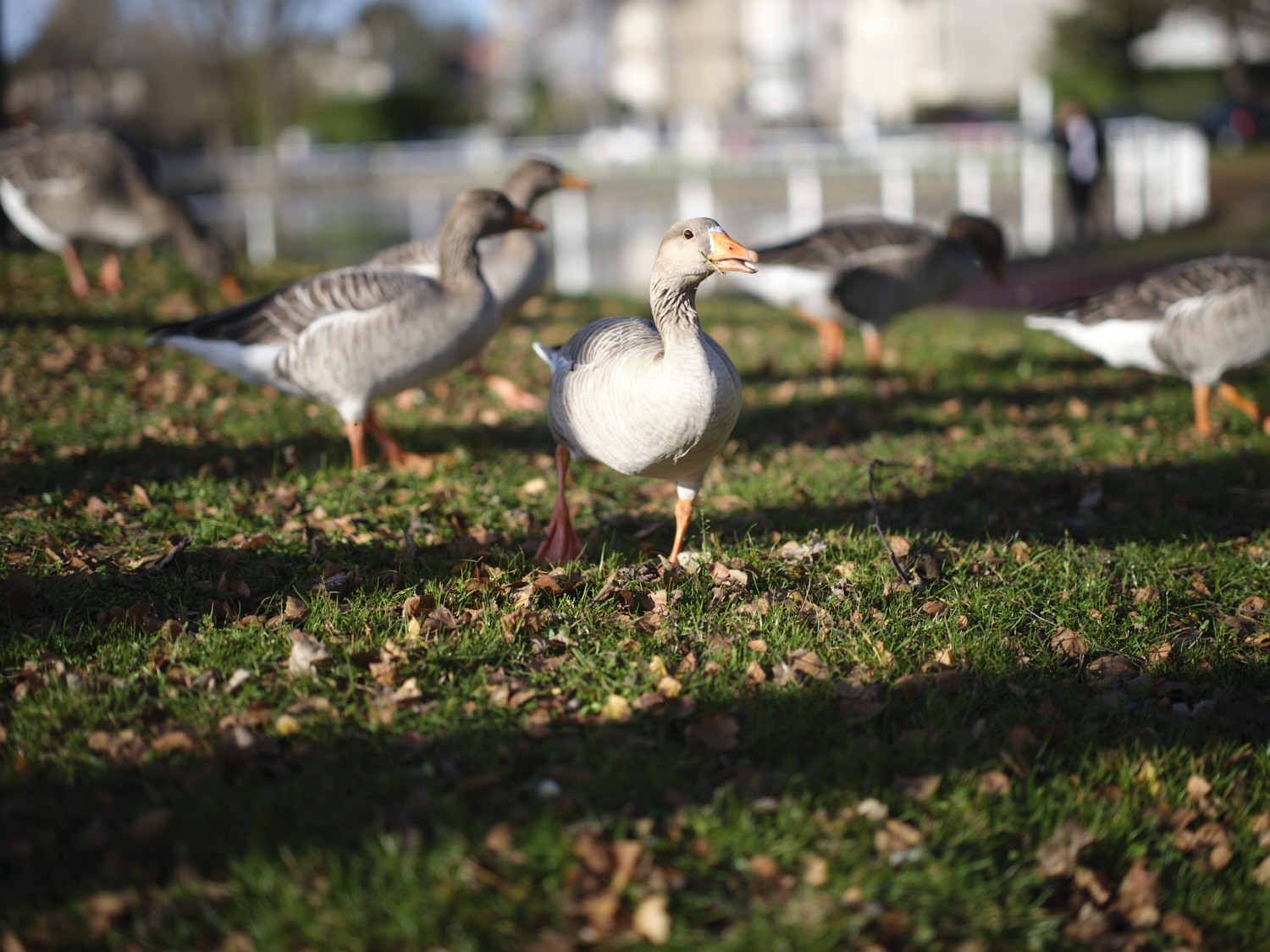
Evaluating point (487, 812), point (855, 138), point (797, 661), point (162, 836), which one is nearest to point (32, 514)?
point (162, 836)

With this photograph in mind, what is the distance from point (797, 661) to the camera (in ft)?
12.6

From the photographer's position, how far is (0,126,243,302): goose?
10.9 meters

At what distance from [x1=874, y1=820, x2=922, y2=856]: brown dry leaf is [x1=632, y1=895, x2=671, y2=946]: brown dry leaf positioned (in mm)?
725

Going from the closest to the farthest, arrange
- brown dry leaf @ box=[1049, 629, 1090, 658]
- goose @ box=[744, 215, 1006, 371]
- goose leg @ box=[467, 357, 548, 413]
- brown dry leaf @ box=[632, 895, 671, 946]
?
brown dry leaf @ box=[632, 895, 671, 946] → brown dry leaf @ box=[1049, 629, 1090, 658] → goose leg @ box=[467, 357, 548, 413] → goose @ box=[744, 215, 1006, 371]

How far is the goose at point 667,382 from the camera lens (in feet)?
13.2

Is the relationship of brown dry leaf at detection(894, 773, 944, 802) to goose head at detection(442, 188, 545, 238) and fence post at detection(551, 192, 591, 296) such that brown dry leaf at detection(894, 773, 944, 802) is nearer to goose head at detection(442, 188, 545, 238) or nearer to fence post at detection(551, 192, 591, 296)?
goose head at detection(442, 188, 545, 238)

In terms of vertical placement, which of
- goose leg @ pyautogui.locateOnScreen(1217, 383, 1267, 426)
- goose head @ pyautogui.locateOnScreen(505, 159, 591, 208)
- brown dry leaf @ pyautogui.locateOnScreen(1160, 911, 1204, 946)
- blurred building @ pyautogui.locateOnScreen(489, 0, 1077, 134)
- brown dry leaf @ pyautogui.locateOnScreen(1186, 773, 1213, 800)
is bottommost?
brown dry leaf @ pyautogui.locateOnScreen(1160, 911, 1204, 946)

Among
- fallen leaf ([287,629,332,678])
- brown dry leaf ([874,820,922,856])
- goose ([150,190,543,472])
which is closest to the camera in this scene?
brown dry leaf ([874,820,922,856])

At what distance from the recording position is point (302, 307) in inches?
242

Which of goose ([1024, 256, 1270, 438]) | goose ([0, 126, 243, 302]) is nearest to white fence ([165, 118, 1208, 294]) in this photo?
goose ([0, 126, 243, 302])

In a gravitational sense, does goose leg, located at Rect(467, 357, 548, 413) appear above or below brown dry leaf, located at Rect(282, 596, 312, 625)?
above

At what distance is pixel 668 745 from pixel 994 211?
22.0m

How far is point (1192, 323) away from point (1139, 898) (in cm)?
536

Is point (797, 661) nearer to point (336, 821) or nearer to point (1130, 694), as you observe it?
point (1130, 694)
